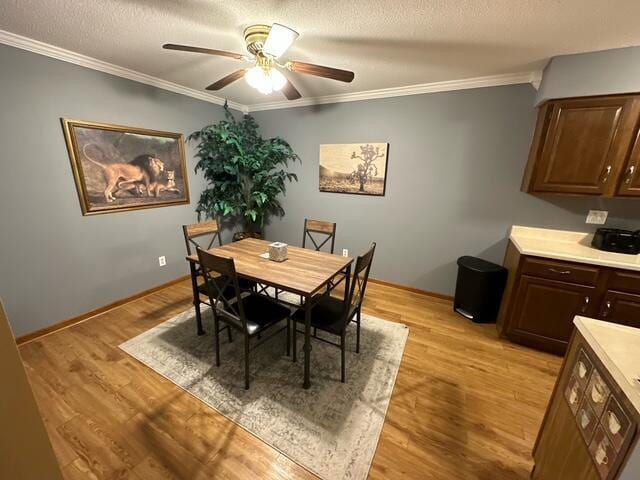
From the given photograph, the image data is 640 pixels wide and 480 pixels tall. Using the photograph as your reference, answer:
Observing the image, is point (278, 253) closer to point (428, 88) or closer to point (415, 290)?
point (415, 290)

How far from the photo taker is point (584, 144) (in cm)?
201

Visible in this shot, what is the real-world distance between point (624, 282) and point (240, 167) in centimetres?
396

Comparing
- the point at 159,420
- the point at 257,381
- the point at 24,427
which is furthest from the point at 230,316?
the point at 24,427

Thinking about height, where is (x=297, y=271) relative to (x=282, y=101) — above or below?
below

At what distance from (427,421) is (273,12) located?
266 cm

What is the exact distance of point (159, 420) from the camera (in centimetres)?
154

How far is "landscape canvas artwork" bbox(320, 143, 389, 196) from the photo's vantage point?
309 cm

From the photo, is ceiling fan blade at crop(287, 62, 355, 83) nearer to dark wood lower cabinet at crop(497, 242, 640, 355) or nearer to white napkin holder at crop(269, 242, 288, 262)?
white napkin holder at crop(269, 242, 288, 262)

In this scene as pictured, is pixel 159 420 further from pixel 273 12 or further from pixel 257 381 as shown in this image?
pixel 273 12

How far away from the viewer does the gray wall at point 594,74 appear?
5.83 ft

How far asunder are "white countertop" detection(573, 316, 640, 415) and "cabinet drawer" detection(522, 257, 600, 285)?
1208 millimetres

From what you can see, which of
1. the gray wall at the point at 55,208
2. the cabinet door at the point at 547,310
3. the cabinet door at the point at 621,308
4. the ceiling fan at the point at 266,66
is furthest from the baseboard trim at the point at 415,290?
the gray wall at the point at 55,208

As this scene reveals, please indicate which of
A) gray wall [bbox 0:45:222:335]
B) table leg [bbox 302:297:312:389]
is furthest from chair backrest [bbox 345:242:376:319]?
gray wall [bbox 0:45:222:335]

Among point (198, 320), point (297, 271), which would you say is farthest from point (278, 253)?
point (198, 320)
